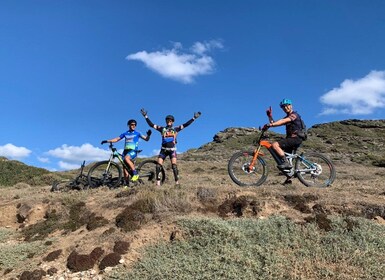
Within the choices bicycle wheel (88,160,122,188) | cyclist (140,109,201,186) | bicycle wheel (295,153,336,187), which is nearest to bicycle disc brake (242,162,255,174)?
bicycle wheel (295,153,336,187)

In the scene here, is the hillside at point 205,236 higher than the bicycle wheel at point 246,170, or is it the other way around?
the bicycle wheel at point 246,170

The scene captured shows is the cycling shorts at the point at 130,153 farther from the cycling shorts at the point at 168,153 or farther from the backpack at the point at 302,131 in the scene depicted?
the backpack at the point at 302,131

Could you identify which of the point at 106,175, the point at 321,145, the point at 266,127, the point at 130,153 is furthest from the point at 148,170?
the point at 321,145

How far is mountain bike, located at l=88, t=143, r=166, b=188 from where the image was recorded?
1435 centimetres

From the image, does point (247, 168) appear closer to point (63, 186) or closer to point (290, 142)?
point (290, 142)

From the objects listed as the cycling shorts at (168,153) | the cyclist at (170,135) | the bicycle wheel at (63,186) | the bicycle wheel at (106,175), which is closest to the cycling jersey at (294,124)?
the cyclist at (170,135)

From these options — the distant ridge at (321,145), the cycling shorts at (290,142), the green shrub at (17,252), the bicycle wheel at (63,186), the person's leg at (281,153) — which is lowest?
the green shrub at (17,252)

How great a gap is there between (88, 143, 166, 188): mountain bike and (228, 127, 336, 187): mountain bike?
3209mm

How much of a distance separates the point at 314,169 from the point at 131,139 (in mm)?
6443

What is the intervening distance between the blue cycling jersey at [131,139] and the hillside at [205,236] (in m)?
1.85

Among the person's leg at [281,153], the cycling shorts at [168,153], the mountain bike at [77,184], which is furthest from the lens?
the mountain bike at [77,184]

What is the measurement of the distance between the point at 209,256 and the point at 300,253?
6.09 feet

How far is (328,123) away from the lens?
8650 cm

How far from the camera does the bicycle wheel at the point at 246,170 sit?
1192cm
